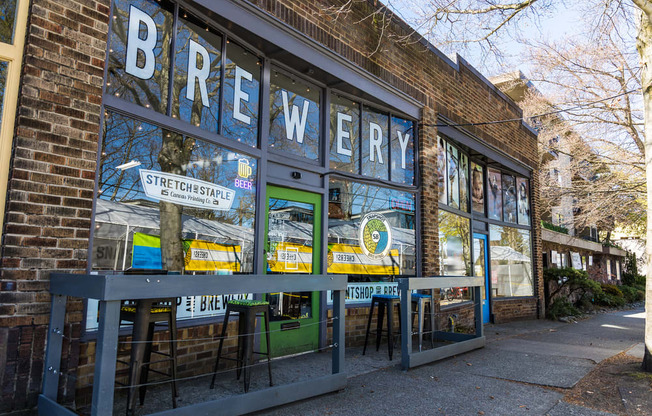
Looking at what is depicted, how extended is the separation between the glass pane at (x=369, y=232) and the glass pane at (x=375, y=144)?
0.31m

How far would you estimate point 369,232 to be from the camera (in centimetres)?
691

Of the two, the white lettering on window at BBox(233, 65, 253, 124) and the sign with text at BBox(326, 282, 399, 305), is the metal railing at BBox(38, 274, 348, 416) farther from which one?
the white lettering on window at BBox(233, 65, 253, 124)

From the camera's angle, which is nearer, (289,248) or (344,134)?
(289,248)

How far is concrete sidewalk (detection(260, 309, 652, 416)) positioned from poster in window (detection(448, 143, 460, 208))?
2.92 metres

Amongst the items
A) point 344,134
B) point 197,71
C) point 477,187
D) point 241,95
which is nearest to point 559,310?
point 477,187

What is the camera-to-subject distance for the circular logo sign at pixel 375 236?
6812 millimetres

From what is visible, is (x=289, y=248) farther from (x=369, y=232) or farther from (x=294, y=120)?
(x=294, y=120)

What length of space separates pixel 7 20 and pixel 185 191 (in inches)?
79.4

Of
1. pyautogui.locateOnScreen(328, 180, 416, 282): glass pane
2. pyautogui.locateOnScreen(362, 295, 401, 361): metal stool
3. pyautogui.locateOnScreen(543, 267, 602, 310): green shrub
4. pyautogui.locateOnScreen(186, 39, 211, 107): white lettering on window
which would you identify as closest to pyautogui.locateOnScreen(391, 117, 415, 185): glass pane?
pyautogui.locateOnScreen(328, 180, 416, 282): glass pane

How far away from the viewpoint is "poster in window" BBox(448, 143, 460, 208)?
9.02 m

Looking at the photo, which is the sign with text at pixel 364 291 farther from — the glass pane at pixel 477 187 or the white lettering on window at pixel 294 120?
the glass pane at pixel 477 187

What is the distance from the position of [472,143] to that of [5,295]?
8.62 meters

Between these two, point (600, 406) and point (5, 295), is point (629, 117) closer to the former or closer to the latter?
point (600, 406)

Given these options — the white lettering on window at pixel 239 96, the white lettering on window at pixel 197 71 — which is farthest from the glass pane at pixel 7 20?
the white lettering on window at pixel 239 96
